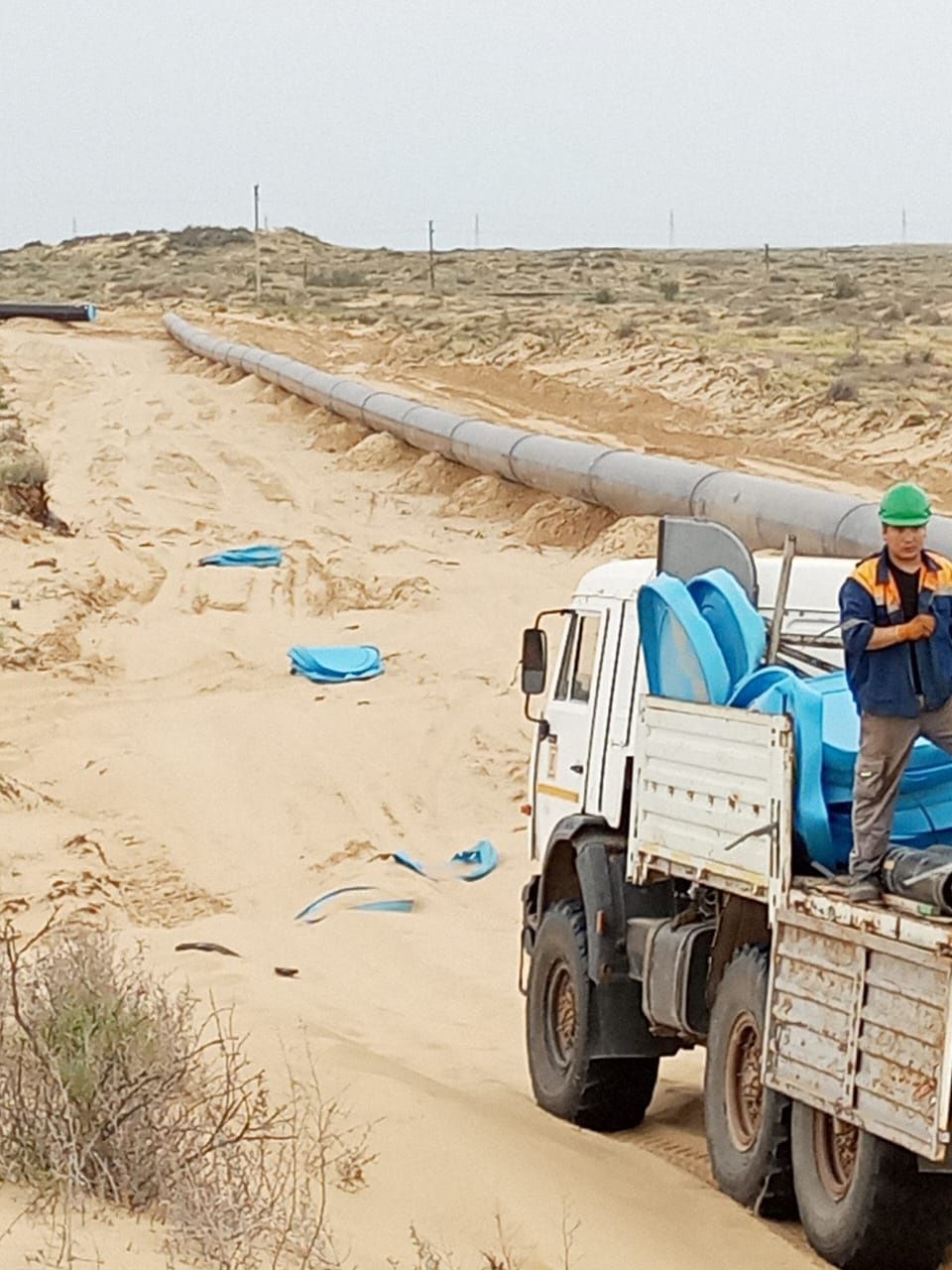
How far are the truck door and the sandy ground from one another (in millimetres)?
1564

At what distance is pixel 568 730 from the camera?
11.4 metres

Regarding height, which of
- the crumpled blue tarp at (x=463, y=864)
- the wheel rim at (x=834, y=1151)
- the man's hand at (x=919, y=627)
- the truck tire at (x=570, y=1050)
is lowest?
the crumpled blue tarp at (x=463, y=864)

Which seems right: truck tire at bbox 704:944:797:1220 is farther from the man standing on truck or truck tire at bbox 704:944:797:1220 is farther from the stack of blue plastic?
the man standing on truck

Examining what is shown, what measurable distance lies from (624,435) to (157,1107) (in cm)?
2884

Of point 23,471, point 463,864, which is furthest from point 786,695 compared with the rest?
point 23,471

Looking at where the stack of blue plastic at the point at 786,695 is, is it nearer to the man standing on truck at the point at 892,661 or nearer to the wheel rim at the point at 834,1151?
the man standing on truck at the point at 892,661

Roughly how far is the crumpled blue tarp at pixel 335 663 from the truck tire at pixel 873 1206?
15.0 m

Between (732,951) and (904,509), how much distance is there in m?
2.37

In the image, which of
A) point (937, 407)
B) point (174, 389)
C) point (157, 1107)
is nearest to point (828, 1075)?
point (157, 1107)

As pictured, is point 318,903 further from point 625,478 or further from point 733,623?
point 625,478

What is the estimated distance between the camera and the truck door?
1116 centimetres

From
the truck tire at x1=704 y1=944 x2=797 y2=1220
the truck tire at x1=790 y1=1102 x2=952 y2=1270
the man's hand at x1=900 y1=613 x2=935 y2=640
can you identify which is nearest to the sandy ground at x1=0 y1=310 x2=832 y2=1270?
the truck tire at x1=704 y1=944 x2=797 y2=1220

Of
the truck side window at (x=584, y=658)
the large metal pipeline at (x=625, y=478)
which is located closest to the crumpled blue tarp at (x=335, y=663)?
the large metal pipeline at (x=625, y=478)

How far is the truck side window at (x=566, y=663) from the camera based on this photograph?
11453 millimetres
